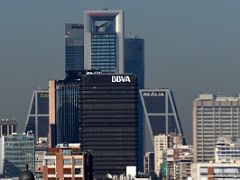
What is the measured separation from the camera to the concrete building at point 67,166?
3455 inches

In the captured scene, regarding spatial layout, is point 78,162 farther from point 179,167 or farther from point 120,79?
point 120,79

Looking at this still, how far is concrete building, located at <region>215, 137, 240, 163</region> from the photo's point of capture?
155875mm

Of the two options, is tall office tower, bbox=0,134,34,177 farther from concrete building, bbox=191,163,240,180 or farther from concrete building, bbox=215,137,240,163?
concrete building, bbox=191,163,240,180

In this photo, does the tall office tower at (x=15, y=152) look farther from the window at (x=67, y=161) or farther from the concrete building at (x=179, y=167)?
the window at (x=67, y=161)

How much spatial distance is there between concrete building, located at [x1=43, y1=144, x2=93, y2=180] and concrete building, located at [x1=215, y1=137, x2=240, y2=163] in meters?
58.7

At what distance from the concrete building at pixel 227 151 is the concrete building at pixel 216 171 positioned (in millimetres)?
19609

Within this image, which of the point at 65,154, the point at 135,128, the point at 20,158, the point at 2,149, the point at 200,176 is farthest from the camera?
the point at 135,128

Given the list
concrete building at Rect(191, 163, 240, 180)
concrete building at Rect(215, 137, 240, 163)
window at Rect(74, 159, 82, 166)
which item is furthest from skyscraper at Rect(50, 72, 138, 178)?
window at Rect(74, 159, 82, 166)

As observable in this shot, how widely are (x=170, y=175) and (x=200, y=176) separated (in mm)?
59185

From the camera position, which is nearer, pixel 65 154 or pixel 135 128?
pixel 65 154

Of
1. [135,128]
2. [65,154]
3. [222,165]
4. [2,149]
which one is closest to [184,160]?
[135,128]

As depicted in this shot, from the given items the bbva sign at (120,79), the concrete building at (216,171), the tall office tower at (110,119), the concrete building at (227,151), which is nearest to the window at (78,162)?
the concrete building at (216,171)

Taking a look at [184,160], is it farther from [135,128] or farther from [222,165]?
[222,165]

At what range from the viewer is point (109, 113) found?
191250 mm
